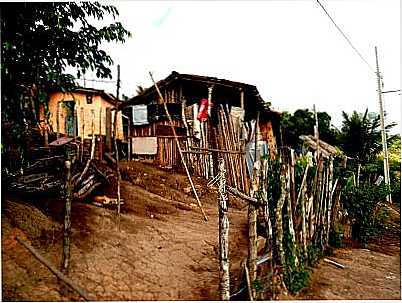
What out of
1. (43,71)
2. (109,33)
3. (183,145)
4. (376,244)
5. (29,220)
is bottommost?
(376,244)

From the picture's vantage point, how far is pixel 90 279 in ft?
11.9

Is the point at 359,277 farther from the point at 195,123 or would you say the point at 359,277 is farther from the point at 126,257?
the point at 195,123

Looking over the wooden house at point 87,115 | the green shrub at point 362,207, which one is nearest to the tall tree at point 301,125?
the wooden house at point 87,115

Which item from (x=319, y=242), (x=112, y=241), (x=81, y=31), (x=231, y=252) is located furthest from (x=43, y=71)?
(x=319, y=242)

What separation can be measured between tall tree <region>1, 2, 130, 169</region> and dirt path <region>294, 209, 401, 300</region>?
296cm

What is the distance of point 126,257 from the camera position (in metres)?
4.05

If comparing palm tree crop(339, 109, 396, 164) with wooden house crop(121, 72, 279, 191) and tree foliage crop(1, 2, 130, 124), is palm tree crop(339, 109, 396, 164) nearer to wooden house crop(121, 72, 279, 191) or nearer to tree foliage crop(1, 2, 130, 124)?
wooden house crop(121, 72, 279, 191)

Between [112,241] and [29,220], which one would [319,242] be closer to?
[112,241]

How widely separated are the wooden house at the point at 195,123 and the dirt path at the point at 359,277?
3.12 m

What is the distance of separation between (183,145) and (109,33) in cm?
408

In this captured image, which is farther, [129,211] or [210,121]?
[210,121]

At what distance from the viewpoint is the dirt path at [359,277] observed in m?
3.86

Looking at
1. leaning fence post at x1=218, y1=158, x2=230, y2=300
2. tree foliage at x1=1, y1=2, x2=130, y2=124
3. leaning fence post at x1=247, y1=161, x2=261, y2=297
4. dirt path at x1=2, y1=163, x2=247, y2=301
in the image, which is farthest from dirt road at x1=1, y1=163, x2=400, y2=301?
tree foliage at x1=1, y1=2, x2=130, y2=124

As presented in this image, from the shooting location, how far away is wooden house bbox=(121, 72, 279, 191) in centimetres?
831
